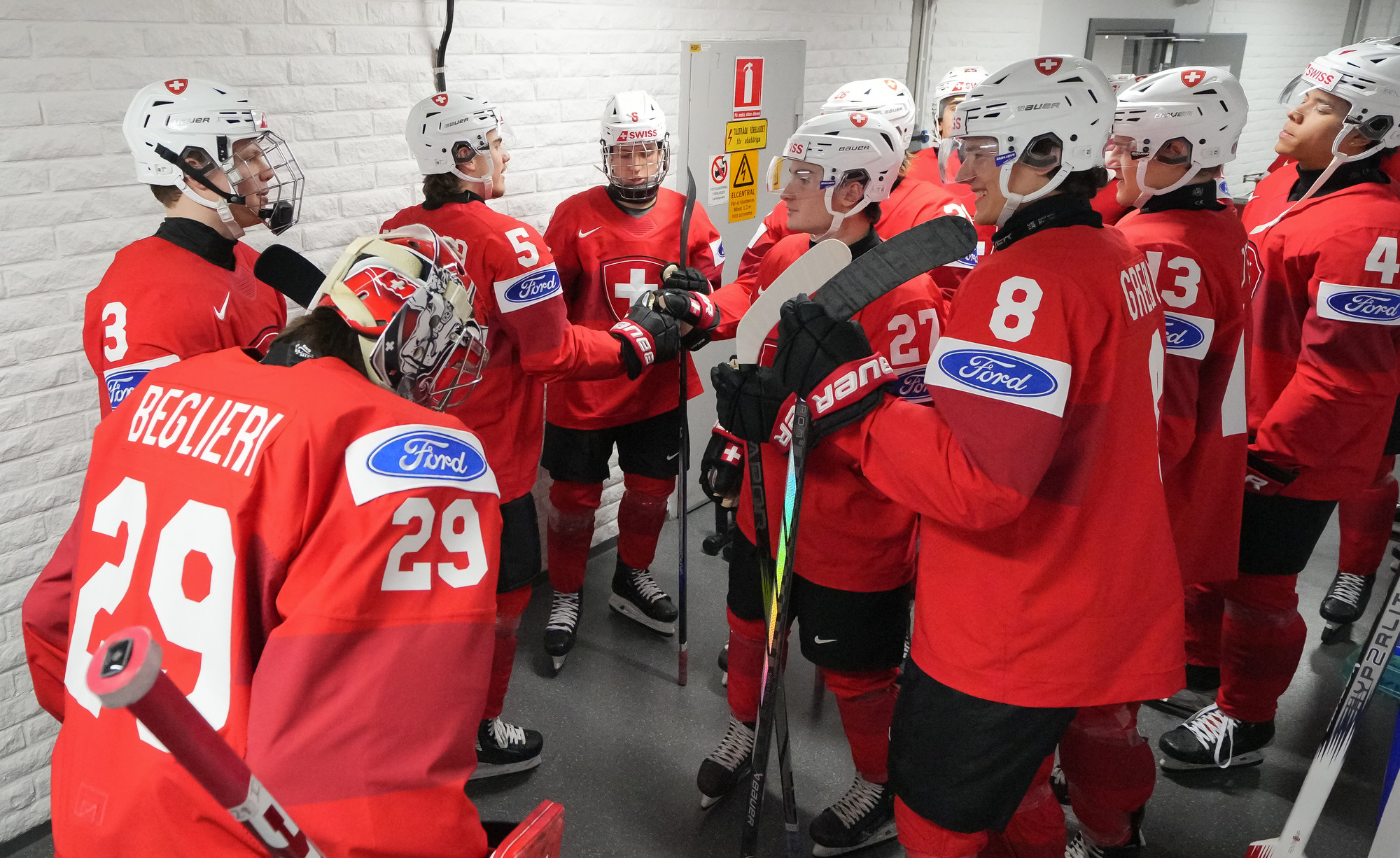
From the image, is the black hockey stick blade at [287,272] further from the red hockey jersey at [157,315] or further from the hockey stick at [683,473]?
the hockey stick at [683,473]

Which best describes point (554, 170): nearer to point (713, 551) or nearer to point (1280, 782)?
point (713, 551)

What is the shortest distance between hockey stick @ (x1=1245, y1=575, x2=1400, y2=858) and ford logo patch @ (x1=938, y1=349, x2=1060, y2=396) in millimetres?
774

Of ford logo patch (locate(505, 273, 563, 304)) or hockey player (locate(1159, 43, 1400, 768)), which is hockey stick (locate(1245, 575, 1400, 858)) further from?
ford logo patch (locate(505, 273, 563, 304))

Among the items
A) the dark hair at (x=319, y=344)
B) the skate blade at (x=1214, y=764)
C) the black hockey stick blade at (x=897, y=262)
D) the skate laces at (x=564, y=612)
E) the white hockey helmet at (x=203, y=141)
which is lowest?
the skate blade at (x=1214, y=764)

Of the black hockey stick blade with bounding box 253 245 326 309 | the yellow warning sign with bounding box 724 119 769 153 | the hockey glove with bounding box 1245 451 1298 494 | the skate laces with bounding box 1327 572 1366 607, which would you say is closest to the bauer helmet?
the black hockey stick blade with bounding box 253 245 326 309

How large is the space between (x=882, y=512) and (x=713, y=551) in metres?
1.84

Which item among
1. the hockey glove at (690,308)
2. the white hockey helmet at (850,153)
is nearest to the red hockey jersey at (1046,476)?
the white hockey helmet at (850,153)

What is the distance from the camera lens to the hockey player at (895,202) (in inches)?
112

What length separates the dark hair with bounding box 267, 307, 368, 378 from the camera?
46.0 inches

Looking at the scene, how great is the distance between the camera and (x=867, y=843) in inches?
88.4

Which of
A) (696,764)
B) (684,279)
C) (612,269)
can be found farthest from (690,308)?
(696,764)

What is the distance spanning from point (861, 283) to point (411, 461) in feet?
2.62

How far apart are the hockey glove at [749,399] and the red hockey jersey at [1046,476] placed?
0.19 meters

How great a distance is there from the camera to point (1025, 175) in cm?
151
